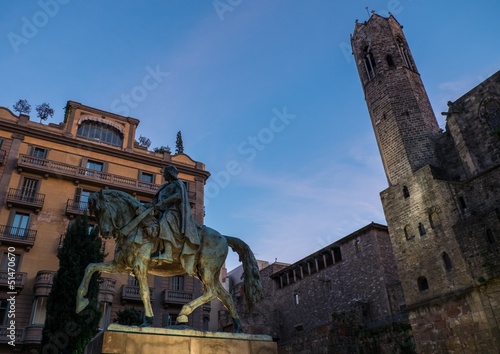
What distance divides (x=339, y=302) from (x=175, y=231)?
30.6 metres

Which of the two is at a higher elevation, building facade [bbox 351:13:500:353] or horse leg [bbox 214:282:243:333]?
building facade [bbox 351:13:500:353]

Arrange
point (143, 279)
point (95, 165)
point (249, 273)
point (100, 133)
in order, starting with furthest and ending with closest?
point (100, 133) < point (95, 165) < point (249, 273) < point (143, 279)

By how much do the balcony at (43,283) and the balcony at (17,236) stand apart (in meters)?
2.19

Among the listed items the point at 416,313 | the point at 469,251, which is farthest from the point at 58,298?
the point at 469,251

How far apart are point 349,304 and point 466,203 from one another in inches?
568

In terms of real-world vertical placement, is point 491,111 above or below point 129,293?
above

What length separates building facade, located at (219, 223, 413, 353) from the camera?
84.1 feet

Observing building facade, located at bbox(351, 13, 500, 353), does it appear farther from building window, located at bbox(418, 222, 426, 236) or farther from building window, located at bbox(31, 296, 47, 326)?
building window, located at bbox(31, 296, 47, 326)

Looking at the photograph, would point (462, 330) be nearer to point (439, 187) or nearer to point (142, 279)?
point (439, 187)

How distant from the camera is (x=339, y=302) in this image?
1337 inches

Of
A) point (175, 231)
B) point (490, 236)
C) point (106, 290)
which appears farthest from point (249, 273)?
point (106, 290)

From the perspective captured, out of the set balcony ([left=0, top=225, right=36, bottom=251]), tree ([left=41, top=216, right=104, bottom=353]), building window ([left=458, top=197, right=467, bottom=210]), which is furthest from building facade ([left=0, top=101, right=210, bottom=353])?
building window ([left=458, top=197, right=467, bottom=210])

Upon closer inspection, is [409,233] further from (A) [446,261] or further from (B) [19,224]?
(B) [19,224]

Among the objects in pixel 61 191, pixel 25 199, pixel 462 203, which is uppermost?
pixel 61 191
